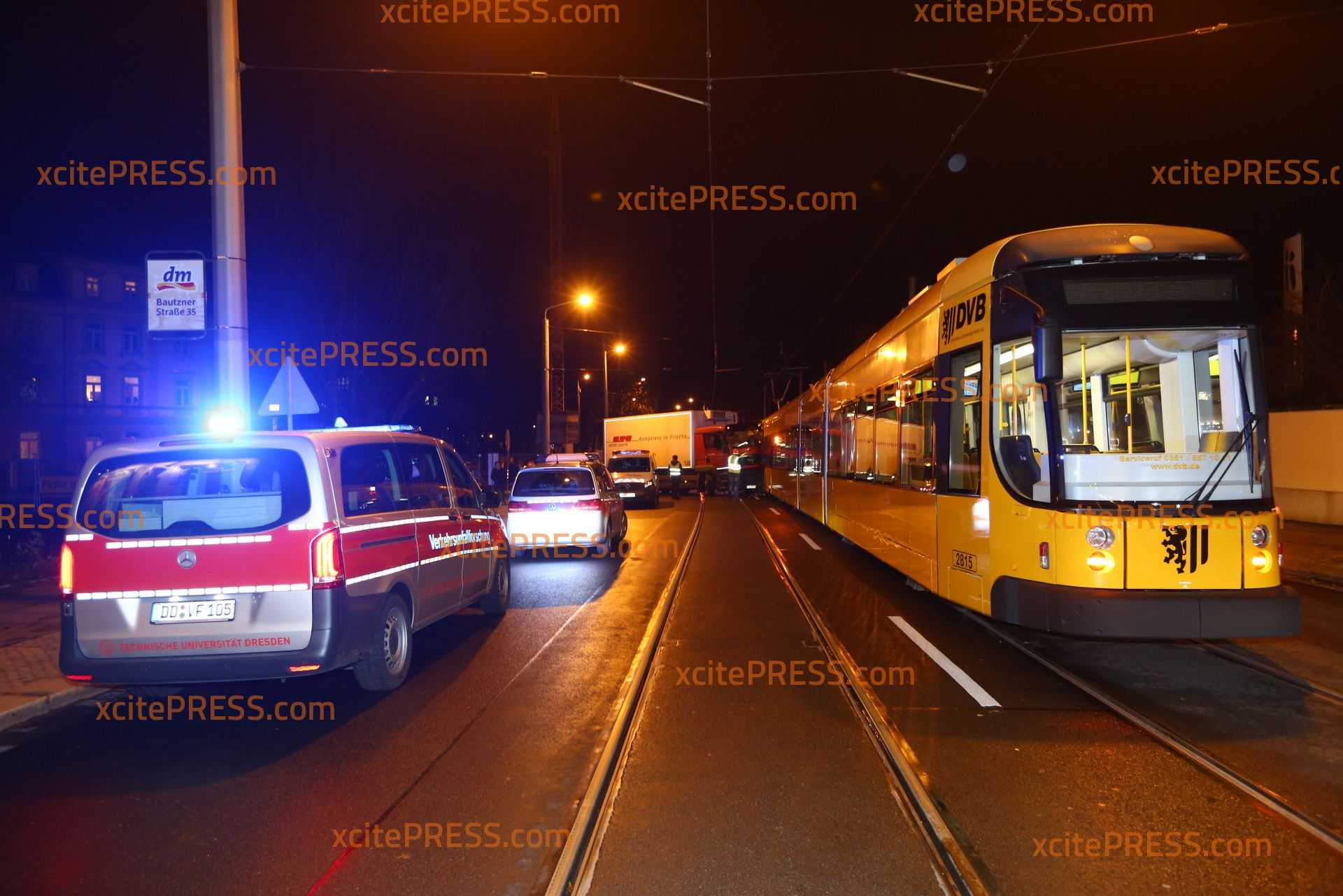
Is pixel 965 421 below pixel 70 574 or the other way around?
the other way around

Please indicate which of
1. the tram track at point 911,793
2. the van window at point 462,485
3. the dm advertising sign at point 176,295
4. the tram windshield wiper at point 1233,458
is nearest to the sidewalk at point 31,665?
the dm advertising sign at point 176,295

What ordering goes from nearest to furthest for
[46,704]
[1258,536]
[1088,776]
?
[1088,776]
[46,704]
[1258,536]

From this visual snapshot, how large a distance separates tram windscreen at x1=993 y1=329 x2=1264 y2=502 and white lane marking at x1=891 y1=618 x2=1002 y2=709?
1.45 meters

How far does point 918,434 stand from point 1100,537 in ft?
10.5

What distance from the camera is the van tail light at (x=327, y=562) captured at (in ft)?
19.1

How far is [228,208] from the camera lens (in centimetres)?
944

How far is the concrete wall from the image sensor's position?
58.5 feet

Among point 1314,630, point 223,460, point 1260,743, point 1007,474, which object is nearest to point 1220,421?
point 1007,474

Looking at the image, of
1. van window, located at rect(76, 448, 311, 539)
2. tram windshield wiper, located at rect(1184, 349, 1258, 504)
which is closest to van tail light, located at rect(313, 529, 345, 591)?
van window, located at rect(76, 448, 311, 539)

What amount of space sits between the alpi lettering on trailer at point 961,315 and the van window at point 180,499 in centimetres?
539

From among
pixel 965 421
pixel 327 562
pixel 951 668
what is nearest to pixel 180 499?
pixel 327 562

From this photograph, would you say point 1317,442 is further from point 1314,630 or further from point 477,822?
point 477,822

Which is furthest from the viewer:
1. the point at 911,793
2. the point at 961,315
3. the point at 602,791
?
the point at 961,315

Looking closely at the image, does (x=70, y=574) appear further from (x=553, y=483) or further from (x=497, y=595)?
(x=553, y=483)
